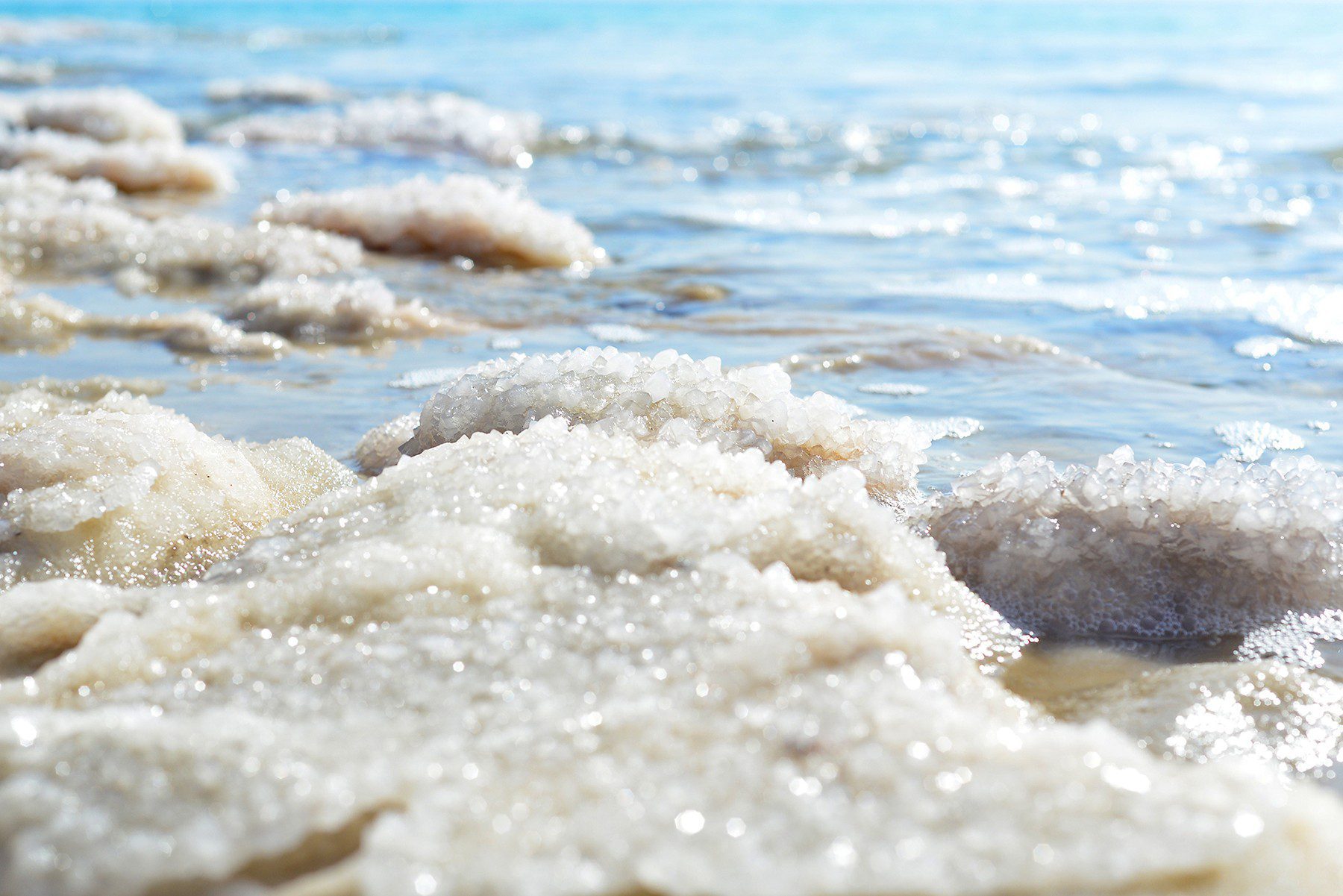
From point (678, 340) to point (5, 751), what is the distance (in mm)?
3058

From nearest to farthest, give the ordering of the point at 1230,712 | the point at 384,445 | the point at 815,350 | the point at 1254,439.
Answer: the point at 1230,712 < the point at 384,445 < the point at 1254,439 < the point at 815,350

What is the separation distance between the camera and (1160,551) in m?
2.25

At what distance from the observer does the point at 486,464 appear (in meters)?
2.11

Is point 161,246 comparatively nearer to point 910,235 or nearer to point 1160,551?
point 910,235

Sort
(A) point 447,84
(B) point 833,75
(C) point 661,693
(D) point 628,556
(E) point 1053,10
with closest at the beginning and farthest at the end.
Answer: (C) point 661,693 → (D) point 628,556 → (A) point 447,84 → (B) point 833,75 → (E) point 1053,10

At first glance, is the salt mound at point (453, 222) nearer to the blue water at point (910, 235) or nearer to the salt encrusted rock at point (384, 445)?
the blue water at point (910, 235)

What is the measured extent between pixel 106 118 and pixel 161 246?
501 centimetres

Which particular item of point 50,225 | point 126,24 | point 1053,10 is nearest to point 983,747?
point 50,225

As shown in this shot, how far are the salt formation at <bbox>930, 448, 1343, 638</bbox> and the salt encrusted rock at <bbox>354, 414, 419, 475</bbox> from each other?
138 cm

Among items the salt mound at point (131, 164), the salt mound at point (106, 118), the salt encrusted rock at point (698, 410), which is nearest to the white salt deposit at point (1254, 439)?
the salt encrusted rock at point (698, 410)

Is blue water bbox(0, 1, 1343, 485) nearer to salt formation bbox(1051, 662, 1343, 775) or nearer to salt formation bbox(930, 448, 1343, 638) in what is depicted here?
salt formation bbox(930, 448, 1343, 638)

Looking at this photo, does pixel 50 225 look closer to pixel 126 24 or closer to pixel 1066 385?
pixel 1066 385

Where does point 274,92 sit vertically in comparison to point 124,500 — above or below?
above

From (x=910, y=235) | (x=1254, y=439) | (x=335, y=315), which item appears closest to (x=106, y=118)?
(x=335, y=315)
